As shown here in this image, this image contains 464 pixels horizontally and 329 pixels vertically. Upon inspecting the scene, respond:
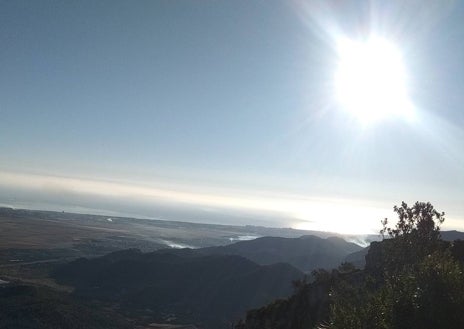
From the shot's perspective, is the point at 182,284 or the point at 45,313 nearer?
the point at 45,313

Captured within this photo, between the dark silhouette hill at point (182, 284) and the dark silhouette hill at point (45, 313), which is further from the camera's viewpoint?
the dark silhouette hill at point (182, 284)

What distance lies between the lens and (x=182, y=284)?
133m

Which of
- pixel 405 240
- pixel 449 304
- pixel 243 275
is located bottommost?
pixel 243 275

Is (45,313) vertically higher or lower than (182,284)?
lower

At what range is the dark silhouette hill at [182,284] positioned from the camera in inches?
4365

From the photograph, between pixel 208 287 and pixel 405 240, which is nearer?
pixel 405 240

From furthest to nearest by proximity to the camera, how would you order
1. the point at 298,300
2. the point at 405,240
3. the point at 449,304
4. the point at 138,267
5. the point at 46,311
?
1. the point at 138,267
2. the point at 46,311
3. the point at 298,300
4. the point at 405,240
5. the point at 449,304

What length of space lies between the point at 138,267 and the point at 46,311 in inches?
2607

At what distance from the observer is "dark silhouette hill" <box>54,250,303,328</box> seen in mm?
110875

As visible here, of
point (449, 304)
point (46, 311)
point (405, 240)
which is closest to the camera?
point (449, 304)

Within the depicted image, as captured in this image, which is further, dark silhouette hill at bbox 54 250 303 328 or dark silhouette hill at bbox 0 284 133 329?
dark silhouette hill at bbox 54 250 303 328

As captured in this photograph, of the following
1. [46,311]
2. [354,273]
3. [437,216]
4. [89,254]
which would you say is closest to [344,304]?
[437,216]

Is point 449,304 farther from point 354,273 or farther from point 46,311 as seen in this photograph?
point 46,311

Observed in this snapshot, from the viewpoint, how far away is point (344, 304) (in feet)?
75.3
